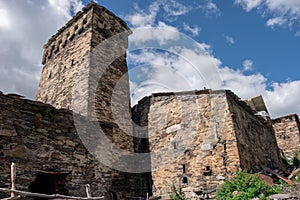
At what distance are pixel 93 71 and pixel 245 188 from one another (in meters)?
5.82

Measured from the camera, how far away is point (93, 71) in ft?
27.9

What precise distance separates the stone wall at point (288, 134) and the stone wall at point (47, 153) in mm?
10883

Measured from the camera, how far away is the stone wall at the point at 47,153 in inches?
219

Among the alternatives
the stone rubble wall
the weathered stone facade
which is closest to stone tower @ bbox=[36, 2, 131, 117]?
the weathered stone facade

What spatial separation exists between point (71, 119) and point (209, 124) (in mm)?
4044

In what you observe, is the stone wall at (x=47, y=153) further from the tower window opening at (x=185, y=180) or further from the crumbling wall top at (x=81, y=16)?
the crumbling wall top at (x=81, y=16)

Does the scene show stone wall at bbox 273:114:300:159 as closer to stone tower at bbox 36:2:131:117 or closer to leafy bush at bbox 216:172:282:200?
leafy bush at bbox 216:172:282:200

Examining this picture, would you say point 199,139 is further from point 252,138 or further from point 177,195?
point 252,138

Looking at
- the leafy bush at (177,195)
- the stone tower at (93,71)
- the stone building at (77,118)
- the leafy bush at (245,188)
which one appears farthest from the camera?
the stone tower at (93,71)

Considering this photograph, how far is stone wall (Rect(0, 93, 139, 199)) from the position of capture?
5.55 m

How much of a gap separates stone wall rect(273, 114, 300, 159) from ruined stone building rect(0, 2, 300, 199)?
4.49 metres

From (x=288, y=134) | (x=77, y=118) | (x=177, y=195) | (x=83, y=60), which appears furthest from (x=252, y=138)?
(x=288, y=134)

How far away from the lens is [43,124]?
20.6ft

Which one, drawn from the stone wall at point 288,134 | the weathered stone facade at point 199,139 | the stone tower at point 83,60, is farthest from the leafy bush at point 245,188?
the stone wall at point 288,134
